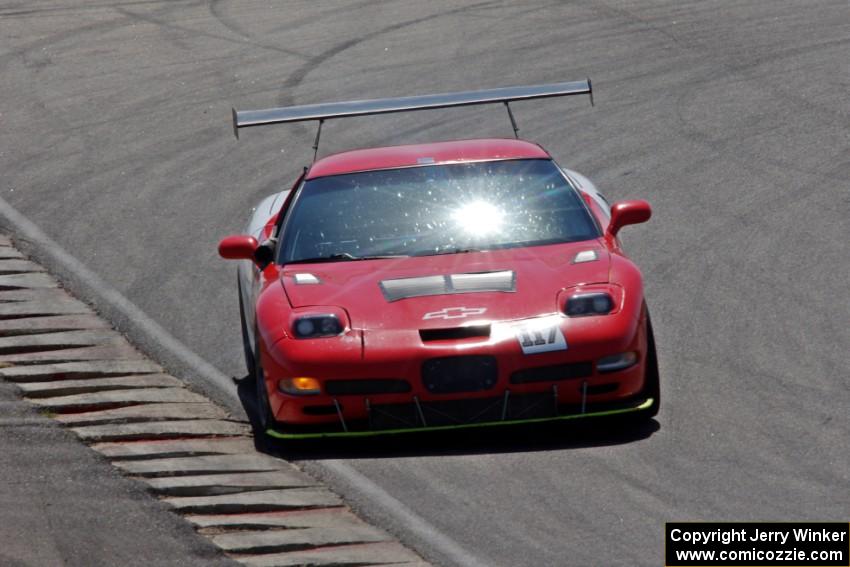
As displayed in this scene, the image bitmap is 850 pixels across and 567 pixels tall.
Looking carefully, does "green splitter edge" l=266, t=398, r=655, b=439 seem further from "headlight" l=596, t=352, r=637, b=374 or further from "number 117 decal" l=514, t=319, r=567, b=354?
"number 117 decal" l=514, t=319, r=567, b=354

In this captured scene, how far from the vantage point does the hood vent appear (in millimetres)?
7641

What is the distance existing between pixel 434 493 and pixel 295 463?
0.85 metres

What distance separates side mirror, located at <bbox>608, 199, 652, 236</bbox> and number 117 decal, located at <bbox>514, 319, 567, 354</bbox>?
4.30 ft

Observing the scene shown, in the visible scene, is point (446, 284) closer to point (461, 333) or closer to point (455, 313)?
point (455, 313)

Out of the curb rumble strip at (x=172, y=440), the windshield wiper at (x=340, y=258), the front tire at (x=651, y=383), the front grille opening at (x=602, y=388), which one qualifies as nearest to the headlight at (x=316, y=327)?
the curb rumble strip at (x=172, y=440)

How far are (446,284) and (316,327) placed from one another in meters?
0.69

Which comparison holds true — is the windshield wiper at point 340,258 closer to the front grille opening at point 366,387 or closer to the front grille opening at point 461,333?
the front grille opening at point 461,333

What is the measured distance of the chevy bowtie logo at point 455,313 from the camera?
7382mm

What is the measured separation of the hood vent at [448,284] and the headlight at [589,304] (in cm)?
31

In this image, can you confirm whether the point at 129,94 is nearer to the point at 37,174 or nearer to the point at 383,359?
the point at 37,174

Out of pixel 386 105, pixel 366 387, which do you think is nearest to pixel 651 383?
pixel 366 387

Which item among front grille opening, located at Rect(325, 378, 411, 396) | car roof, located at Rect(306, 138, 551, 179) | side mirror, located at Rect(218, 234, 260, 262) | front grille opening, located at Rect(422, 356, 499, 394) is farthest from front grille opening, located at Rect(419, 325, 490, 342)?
car roof, located at Rect(306, 138, 551, 179)

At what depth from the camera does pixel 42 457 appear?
7.25 metres

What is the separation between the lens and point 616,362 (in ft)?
24.2
